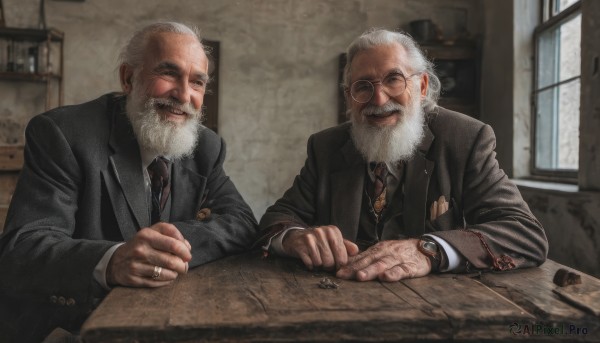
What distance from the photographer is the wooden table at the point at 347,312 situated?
1173 mm

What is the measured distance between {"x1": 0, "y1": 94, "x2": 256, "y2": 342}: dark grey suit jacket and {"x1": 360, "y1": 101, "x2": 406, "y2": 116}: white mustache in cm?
74

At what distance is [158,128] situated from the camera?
2332mm

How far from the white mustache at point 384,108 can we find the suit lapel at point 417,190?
0.20 metres

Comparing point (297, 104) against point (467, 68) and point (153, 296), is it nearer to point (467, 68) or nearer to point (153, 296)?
point (467, 68)

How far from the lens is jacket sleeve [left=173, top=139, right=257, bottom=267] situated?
195 cm

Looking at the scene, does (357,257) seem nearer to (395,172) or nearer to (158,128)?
(395,172)

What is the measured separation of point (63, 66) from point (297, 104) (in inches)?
119

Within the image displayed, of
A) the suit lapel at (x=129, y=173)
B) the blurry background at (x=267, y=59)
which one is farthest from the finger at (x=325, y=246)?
the blurry background at (x=267, y=59)

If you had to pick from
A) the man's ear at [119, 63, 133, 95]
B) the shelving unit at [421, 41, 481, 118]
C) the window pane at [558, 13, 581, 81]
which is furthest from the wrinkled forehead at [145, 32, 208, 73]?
the shelving unit at [421, 41, 481, 118]

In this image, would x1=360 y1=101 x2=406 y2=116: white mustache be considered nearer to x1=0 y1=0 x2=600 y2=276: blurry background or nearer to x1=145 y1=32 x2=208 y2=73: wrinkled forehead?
x1=145 y1=32 x2=208 y2=73: wrinkled forehead

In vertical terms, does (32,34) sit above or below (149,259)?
above

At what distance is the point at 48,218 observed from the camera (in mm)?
1937

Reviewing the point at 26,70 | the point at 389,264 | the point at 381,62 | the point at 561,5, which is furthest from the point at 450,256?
the point at 26,70

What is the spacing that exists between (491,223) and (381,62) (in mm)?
903
